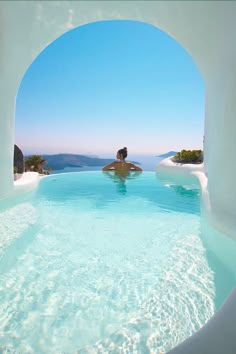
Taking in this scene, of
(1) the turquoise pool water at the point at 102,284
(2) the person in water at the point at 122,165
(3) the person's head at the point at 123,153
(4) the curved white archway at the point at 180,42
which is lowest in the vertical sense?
(1) the turquoise pool water at the point at 102,284

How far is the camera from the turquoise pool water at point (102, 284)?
1.55 metres

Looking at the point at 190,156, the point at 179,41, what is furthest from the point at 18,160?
the point at 190,156

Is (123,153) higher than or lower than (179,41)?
lower

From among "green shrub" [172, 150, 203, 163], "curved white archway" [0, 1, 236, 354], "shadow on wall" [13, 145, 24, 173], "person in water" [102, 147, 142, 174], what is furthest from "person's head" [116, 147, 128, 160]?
"curved white archway" [0, 1, 236, 354]

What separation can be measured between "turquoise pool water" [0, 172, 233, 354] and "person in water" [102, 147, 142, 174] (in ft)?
38.5

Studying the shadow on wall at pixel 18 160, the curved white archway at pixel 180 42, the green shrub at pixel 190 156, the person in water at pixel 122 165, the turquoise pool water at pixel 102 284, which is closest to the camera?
the turquoise pool water at pixel 102 284

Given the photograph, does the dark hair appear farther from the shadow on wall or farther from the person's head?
the shadow on wall

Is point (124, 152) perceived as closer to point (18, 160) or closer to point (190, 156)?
point (190, 156)

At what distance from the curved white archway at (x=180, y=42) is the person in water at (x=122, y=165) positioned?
35.1 feet

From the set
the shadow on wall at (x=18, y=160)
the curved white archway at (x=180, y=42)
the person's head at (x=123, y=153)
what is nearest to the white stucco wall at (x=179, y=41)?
the curved white archway at (x=180, y=42)

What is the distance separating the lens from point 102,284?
2.21 meters

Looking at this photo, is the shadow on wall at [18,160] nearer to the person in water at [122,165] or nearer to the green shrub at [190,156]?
the person in water at [122,165]

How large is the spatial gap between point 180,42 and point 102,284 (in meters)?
5.23

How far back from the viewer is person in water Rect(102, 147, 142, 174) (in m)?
16.1
